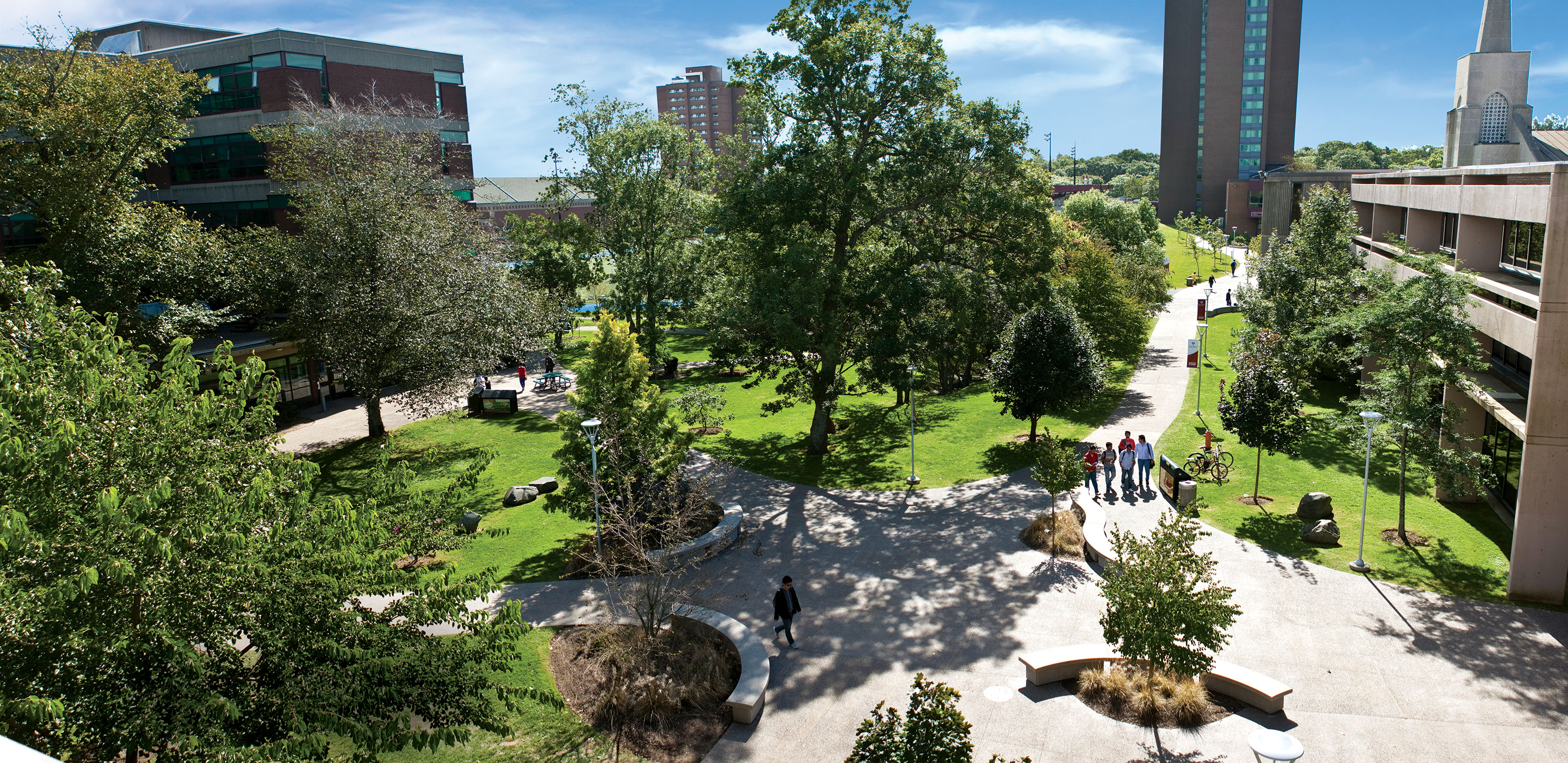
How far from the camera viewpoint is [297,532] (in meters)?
8.17

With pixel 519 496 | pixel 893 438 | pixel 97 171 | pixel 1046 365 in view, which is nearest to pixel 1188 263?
pixel 893 438

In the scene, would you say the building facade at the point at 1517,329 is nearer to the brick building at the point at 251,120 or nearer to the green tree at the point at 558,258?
the green tree at the point at 558,258

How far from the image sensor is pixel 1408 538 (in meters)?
18.3

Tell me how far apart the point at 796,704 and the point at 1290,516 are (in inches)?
519

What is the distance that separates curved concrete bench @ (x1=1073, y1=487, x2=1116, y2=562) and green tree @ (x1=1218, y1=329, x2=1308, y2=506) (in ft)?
12.4

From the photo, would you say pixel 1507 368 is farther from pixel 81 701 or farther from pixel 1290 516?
pixel 81 701

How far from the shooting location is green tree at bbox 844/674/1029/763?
8.53 metres

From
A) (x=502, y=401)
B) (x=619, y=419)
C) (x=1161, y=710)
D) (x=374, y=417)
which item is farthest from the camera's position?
(x=502, y=401)

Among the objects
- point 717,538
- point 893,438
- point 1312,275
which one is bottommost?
point 893,438

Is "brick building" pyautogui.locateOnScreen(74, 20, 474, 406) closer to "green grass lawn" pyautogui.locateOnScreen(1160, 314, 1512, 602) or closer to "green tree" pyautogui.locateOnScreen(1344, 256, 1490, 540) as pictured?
"green grass lawn" pyautogui.locateOnScreen(1160, 314, 1512, 602)

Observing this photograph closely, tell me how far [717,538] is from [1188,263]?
76.3m

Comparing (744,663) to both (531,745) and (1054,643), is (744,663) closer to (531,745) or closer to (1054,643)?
(531,745)

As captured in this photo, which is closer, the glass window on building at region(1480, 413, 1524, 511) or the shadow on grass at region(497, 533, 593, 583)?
the shadow on grass at region(497, 533, 593, 583)

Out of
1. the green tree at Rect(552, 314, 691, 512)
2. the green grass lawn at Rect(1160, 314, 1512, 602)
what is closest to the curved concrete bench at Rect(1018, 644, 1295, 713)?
the green grass lawn at Rect(1160, 314, 1512, 602)
